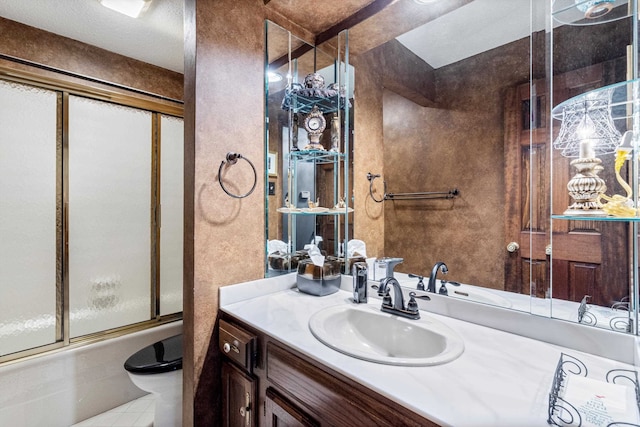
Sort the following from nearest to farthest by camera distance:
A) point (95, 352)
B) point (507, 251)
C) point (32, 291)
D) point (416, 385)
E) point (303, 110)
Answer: point (416, 385), point (507, 251), point (303, 110), point (32, 291), point (95, 352)

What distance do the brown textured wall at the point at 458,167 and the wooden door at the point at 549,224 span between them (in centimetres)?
4

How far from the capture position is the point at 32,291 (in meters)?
1.78

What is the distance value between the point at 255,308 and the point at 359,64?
134cm

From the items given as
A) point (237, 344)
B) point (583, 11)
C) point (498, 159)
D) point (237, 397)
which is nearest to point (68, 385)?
point (237, 397)

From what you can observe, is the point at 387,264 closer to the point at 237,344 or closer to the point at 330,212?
the point at 330,212

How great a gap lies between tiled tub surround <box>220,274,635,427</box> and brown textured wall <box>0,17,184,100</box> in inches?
76.9

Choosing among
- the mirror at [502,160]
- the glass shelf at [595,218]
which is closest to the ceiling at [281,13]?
the mirror at [502,160]

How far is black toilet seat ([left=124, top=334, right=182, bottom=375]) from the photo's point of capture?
1489 millimetres

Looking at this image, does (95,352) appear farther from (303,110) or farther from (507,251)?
(507,251)

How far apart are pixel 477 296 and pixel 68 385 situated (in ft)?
8.05

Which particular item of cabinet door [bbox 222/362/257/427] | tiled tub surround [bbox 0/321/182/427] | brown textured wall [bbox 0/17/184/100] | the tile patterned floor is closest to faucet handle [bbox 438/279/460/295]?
cabinet door [bbox 222/362/257/427]

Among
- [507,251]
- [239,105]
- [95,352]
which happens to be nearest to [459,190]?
[507,251]

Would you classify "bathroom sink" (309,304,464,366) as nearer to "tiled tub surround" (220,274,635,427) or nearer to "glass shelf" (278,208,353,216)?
"tiled tub surround" (220,274,635,427)

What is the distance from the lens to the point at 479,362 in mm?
775
